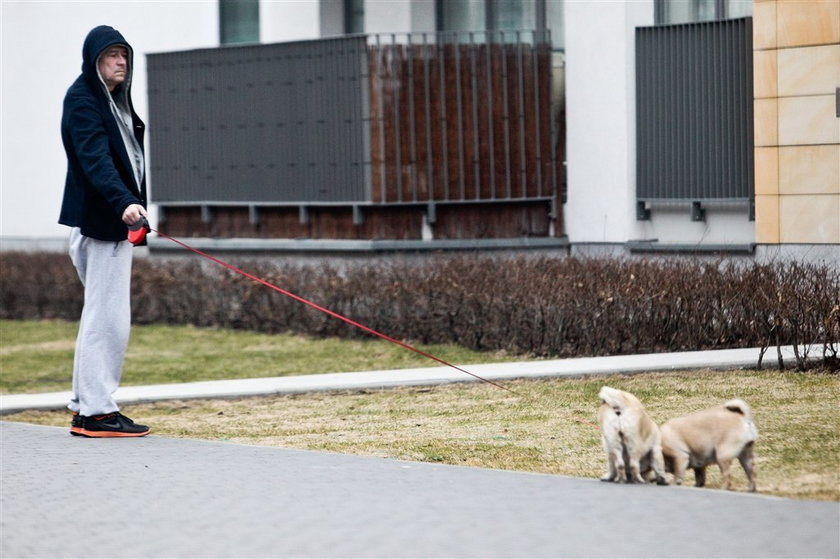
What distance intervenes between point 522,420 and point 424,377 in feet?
7.19

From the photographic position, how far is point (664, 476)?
6.80m

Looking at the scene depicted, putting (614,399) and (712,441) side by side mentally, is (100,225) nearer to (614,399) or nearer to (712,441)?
(614,399)

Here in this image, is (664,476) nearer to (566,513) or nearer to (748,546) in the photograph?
(566,513)

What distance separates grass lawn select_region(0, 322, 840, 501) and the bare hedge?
1.78 feet

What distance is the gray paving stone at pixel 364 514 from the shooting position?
5.58 metres

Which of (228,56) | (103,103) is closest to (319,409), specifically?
(103,103)

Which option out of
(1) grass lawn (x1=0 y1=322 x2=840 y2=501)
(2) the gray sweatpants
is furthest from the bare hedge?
(2) the gray sweatpants

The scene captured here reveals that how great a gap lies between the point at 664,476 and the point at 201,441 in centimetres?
313

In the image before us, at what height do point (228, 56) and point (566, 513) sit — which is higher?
point (228, 56)

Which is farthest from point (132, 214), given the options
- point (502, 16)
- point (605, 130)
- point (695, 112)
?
point (502, 16)

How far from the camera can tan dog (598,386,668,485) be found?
22.0 feet

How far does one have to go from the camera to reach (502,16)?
62.1 feet

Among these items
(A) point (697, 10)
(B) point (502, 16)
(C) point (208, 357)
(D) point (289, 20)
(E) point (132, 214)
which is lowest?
(C) point (208, 357)

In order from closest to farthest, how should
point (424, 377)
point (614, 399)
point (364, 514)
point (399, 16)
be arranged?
point (364, 514) < point (614, 399) < point (424, 377) < point (399, 16)
